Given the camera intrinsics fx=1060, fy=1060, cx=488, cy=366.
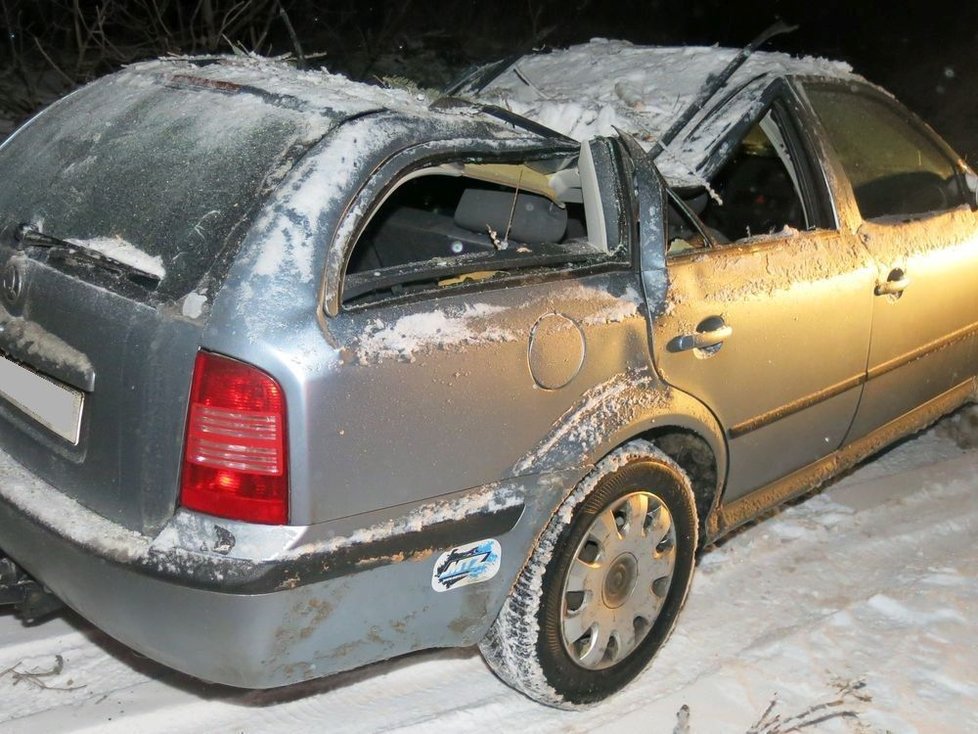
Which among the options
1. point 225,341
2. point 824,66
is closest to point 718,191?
point 824,66

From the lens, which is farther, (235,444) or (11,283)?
(11,283)

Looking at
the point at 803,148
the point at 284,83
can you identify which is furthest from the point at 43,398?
the point at 803,148

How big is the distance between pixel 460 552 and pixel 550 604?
1.26ft

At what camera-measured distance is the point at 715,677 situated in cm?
308

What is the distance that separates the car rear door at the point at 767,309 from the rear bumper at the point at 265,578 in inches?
28.6

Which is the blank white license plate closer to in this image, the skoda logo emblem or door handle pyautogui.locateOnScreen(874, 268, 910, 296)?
the skoda logo emblem

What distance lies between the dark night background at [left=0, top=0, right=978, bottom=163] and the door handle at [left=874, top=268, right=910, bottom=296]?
615 cm

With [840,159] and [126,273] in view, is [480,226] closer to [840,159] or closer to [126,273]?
[126,273]

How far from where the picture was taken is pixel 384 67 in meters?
11.7

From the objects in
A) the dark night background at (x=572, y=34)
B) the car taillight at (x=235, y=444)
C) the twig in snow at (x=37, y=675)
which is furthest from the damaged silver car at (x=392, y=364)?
the dark night background at (x=572, y=34)

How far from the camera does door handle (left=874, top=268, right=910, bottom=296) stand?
3609 mm

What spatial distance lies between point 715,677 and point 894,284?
1.51 metres

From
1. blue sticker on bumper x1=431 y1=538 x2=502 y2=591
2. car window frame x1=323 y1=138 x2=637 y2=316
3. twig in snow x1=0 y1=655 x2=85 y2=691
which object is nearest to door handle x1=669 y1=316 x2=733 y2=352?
car window frame x1=323 y1=138 x2=637 y2=316

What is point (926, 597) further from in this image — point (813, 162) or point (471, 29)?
point (471, 29)
